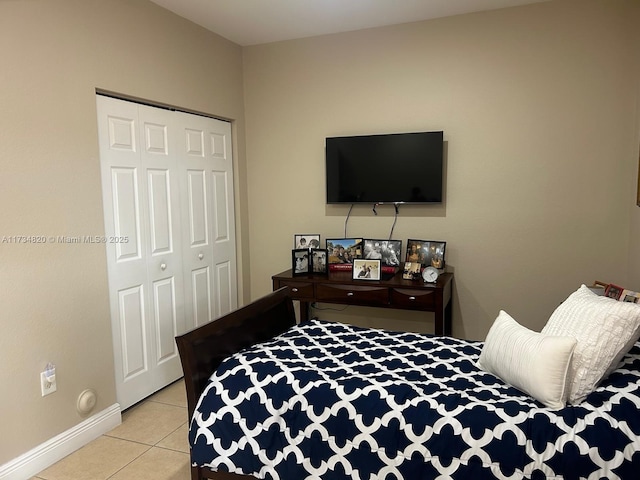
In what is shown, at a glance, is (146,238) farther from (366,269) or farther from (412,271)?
(412,271)

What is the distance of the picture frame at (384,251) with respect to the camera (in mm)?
3617

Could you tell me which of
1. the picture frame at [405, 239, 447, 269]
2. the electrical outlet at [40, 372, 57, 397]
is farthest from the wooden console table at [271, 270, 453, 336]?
the electrical outlet at [40, 372, 57, 397]

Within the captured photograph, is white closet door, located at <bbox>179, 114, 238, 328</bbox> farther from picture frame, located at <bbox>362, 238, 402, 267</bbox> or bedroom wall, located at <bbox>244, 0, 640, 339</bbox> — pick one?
picture frame, located at <bbox>362, 238, 402, 267</bbox>

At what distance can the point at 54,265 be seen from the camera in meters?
2.45

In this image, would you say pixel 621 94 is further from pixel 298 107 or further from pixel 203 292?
pixel 203 292

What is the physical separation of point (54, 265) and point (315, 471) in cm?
168

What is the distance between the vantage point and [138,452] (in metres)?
2.55

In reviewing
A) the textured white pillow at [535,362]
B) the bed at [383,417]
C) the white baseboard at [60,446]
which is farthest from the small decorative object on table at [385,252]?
the white baseboard at [60,446]

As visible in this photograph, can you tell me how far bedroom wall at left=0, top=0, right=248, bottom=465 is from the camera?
224 centimetres

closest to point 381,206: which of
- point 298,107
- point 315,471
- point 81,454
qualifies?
point 298,107

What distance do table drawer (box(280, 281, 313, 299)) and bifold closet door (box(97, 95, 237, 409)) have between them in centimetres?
72

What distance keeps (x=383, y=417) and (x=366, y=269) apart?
165 cm

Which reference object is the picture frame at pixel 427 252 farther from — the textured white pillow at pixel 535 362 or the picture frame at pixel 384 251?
the textured white pillow at pixel 535 362

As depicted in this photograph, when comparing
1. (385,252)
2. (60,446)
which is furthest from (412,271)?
(60,446)
